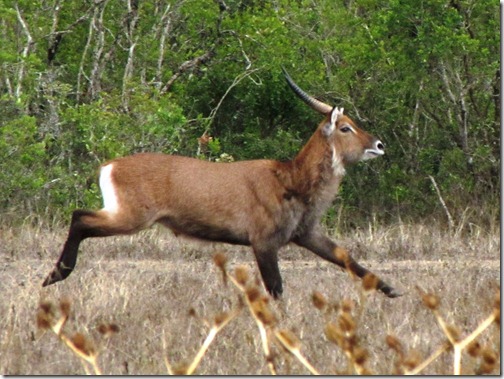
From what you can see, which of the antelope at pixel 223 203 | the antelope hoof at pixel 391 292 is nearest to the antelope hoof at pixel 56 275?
the antelope at pixel 223 203

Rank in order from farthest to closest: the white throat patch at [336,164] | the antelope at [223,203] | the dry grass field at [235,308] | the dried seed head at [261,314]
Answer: the white throat patch at [336,164] < the antelope at [223,203] < the dry grass field at [235,308] < the dried seed head at [261,314]

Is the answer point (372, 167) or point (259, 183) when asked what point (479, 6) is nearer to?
point (372, 167)

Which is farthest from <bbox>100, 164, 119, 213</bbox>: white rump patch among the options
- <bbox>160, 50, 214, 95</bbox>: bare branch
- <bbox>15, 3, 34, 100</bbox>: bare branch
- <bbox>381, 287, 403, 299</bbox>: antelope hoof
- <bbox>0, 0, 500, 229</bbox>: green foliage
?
<bbox>160, 50, 214, 95</bbox>: bare branch

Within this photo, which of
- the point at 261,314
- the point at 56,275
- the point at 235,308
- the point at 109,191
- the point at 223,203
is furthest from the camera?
the point at 223,203

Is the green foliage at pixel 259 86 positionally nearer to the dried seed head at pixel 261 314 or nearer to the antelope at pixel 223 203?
the antelope at pixel 223 203

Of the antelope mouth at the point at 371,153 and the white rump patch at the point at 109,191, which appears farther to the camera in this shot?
the antelope mouth at the point at 371,153

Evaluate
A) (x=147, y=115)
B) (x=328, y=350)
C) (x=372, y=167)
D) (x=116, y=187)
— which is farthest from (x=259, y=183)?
(x=372, y=167)

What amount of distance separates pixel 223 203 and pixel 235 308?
307cm

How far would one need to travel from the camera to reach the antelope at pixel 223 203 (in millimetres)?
7414

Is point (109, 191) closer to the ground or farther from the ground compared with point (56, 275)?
farther from the ground

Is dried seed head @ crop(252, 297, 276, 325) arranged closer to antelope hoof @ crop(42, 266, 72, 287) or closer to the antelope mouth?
antelope hoof @ crop(42, 266, 72, 287)

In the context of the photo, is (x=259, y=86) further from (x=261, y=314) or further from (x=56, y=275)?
(x=261, y=314)

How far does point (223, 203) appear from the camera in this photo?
7621 mm

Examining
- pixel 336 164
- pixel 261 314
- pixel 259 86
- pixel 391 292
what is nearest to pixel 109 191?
pixel 336 164
